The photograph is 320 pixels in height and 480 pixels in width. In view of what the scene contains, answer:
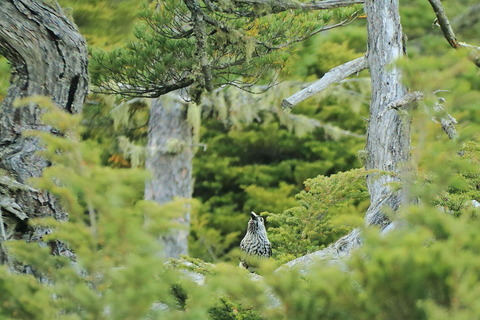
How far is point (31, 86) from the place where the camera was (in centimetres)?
424

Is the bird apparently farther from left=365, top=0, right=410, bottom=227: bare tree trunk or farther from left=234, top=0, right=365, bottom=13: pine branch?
left=234, top=0, right=365, bottom=13: pine branch

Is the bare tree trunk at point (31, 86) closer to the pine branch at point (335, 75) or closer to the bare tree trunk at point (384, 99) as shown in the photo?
the pine branch at point (335, 75)

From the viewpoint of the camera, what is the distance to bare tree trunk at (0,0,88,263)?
4.04 meters

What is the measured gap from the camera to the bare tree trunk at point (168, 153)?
1101 cm

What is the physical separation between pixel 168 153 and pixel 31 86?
693 cm

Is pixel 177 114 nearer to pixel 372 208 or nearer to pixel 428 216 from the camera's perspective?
pixel 372 208

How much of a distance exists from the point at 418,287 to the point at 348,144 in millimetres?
10373

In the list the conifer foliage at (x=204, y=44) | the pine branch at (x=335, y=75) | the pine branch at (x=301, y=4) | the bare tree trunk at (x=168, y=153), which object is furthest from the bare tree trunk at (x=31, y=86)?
the bare tree trunk at (x=168, y=153)

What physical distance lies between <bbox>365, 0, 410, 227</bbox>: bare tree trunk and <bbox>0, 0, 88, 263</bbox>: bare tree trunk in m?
2.48

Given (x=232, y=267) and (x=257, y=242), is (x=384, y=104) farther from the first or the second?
(x=232, y=267)

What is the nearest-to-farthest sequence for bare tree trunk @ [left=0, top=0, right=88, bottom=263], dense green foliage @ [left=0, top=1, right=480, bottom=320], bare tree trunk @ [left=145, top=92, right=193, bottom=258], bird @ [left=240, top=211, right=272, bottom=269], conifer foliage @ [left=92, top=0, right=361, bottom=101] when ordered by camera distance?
dense green foliage @ [left=0, top=1, right=480, bottom=320] → bare tree trunk @ [left=0, top=0, right=88, bottom=263] → conifer foliage @ [left=92, top=0, right=361, bottom=101] → bird @ [left=240, top=211, right=272, bottom=269] → bare tree trunk @ [left=145, top=92, right=193, bottom=258]

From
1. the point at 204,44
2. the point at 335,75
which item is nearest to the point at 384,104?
the point at 335,75

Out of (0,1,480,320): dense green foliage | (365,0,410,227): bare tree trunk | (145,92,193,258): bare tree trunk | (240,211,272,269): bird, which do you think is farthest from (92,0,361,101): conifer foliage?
(145,92,193,258): bare tree trunk

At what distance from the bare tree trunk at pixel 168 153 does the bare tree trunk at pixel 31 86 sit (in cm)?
657
